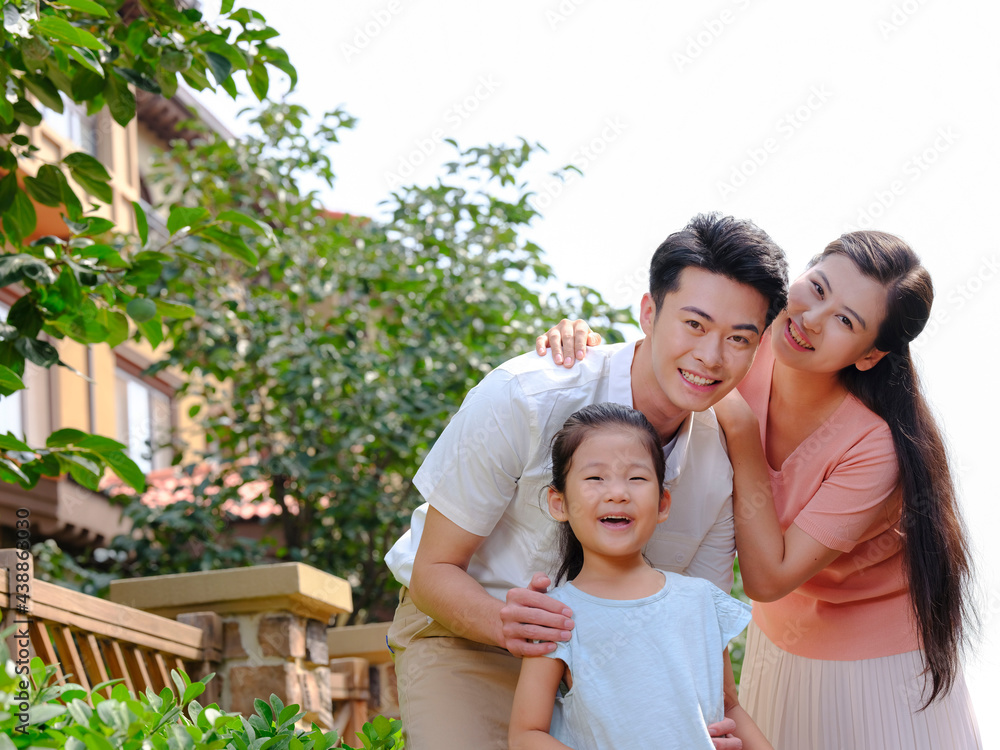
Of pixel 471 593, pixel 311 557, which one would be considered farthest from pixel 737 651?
pixel 471 593

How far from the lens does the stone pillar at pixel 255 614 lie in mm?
3648

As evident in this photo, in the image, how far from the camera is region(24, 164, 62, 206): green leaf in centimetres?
273

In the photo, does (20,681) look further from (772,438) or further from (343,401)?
(343,401)

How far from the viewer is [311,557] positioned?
5582mm

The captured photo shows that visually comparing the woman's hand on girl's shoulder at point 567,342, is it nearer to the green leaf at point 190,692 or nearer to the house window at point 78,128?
the green leaf at point 190,692

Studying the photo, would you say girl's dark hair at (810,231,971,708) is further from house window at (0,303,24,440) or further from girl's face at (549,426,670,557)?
house window at (0,303,24,440)

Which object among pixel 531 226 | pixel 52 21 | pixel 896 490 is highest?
pixel 531 226

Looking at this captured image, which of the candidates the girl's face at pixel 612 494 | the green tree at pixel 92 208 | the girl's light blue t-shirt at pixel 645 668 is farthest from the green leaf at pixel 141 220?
the girl's light blue t-shirt at pixel 645 668

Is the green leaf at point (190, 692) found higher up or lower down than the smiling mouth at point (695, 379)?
lower down

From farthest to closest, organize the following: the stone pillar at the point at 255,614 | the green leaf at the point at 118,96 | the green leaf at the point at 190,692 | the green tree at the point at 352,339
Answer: the green tree at the point at 352,339, the stone pillar at the point at 255,614, the green leaf at the point at 118,96, the green leaf at the point at 190,692

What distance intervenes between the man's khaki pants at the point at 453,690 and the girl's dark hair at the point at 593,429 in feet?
1.01

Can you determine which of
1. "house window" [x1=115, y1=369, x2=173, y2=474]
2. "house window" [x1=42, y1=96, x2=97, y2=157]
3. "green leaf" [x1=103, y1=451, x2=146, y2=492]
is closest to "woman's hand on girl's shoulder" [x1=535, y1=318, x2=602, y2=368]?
"green leaf" [x1=103, y1=451, x2=146, y2=492]

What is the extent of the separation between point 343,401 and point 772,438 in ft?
9.75

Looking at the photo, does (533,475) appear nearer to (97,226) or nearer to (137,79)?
(97,226)
